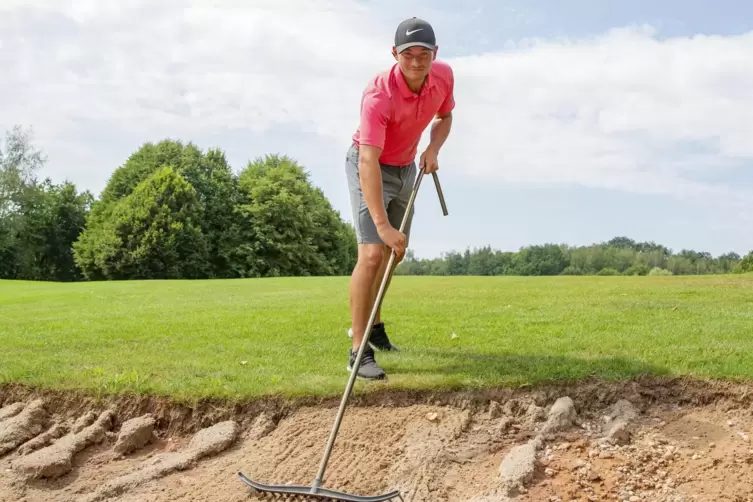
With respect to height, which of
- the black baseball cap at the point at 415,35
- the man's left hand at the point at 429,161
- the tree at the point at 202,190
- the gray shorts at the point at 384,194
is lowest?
the gray shorts at the point at 384,194

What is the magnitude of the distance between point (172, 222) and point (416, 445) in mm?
38730

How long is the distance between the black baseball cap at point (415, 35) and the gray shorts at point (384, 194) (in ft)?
3.46

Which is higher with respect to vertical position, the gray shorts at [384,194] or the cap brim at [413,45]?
the cap brim at [413,45]

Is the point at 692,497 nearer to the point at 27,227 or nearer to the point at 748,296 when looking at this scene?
the point at 748,296

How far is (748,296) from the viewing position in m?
11.3

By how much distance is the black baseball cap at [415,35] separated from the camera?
15.9ft

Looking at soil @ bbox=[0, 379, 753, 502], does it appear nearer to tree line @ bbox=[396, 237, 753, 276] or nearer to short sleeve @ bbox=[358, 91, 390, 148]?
short sleeve @ bbox=[358, 91, 390, 148]

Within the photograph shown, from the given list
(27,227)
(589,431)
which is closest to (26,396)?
(589,431)

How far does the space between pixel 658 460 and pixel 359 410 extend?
1.95 metres

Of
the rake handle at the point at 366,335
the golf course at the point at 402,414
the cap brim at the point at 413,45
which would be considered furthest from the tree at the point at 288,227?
the cap brim at the point at 413,45

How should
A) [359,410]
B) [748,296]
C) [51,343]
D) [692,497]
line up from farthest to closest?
1. [748,296]
2. [51,343]
3. [359,410]
4. [692,497]

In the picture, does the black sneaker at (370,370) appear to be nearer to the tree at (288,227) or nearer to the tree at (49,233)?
the tree at (288,227)

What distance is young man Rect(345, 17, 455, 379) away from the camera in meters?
4.96

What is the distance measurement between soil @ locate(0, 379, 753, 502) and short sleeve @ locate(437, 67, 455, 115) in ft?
7.74
